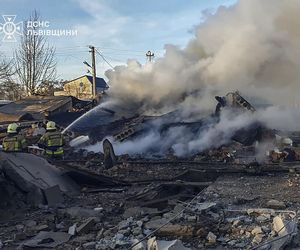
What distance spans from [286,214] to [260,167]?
4017 millimetres

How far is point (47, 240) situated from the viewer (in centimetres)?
543

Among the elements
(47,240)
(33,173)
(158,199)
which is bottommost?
(47,240)

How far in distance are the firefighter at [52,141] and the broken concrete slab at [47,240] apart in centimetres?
478

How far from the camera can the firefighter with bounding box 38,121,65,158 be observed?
1027 centimetres

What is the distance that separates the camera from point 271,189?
7.66 metres

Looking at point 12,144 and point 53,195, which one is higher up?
point 12,144

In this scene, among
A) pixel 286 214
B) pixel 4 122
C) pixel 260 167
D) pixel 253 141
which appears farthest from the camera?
pixel 4 122

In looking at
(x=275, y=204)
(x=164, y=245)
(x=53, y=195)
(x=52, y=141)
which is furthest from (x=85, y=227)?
(x=52, y=141)

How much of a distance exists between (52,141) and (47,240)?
516 cm

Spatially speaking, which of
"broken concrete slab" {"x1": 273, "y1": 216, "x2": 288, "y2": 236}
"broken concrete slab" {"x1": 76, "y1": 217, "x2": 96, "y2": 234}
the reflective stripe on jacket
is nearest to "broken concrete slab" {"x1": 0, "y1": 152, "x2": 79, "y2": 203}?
the reflective stripe on jacket

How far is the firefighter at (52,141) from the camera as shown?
10.3m

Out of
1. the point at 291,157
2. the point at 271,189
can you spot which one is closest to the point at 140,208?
the point at 271,189

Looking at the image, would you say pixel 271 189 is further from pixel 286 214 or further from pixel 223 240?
pixel 223 240

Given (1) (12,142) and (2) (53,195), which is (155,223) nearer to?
(2) (53,195)
